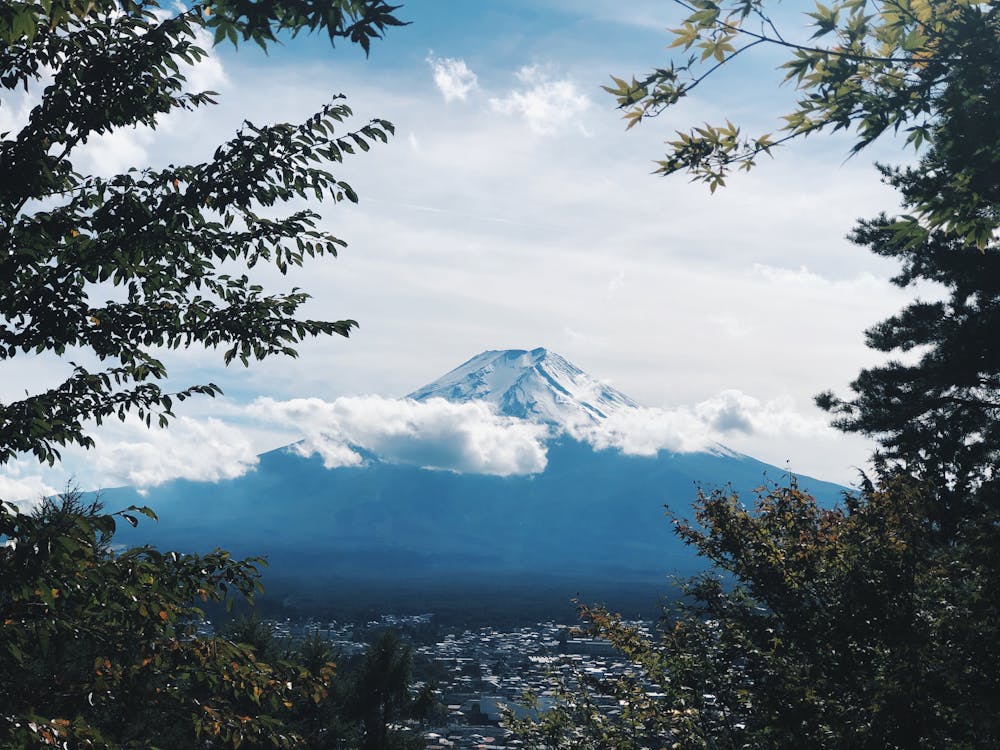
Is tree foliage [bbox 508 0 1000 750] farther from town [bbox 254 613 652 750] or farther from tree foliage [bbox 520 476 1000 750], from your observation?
town [bbox 254 613 652 750]

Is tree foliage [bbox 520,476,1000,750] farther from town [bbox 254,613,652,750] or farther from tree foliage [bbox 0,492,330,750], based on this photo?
tree foliage [bbox 0,492,330,750]

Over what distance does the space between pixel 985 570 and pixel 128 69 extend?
374 inches


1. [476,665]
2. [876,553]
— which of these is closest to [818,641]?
[876,553]

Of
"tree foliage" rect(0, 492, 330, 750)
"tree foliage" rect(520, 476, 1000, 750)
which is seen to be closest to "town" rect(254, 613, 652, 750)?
"tree foliage" rect(520, 476, 1000, 750)

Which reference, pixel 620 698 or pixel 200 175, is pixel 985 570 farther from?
pixel 200 175

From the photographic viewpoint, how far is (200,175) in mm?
6719

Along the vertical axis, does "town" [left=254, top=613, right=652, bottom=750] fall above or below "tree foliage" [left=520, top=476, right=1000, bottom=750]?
below

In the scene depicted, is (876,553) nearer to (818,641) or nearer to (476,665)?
(818,641)

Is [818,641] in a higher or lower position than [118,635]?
higher

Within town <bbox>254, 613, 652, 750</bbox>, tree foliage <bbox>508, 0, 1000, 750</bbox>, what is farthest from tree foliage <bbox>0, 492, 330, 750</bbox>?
town <bbox>254, 613, 652, 750</bbox>

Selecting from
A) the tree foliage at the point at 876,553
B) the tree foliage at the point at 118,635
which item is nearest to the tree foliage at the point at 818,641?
the tree foliage at the point at 876,553

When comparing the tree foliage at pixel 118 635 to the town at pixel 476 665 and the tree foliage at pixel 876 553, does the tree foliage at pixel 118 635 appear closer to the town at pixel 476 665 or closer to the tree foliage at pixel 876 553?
the tree foliage at pixel 876 553

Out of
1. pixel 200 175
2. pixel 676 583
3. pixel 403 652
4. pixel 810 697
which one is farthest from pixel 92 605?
pixel 403 652

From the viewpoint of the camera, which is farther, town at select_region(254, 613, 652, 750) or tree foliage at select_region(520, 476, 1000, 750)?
town at select_region(254, 613, 652, 750)
